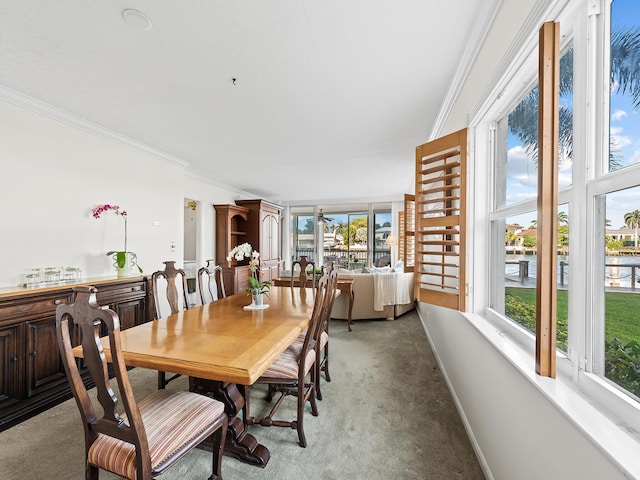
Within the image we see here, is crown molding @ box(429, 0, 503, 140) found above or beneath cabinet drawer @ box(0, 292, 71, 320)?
above

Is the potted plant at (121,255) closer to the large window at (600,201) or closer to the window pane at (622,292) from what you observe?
the large window at (600,201)

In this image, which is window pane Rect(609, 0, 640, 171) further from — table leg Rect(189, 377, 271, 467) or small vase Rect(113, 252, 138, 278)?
small vase Rect(113, 252, 138, 278)

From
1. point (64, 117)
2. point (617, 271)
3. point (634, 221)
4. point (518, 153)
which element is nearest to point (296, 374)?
point (617, 271)

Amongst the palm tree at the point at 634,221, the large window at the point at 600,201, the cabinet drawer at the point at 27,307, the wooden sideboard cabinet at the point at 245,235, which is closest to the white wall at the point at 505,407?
A: the large window at the point at 600,201

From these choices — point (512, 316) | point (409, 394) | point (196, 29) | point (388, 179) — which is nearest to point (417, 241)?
point (512, 316)

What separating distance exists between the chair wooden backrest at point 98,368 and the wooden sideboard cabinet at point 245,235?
4.66 m

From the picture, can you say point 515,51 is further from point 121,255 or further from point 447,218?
point 121,255

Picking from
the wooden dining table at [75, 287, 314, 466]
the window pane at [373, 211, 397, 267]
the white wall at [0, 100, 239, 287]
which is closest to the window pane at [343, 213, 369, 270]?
the window pane at [373, 211, 397, 267]

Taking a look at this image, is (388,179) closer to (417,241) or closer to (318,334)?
(417,241)

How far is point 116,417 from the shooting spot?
1.07 m

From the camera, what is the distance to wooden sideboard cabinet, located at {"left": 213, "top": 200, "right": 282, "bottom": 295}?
5.82 metres

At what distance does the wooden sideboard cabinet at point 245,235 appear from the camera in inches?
229

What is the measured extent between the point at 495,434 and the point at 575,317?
2.81ft

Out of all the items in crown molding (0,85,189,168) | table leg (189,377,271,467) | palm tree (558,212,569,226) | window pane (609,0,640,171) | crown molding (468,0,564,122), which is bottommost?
table leg (189,377,271,467)
